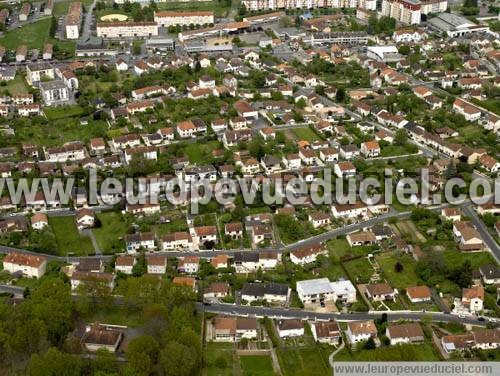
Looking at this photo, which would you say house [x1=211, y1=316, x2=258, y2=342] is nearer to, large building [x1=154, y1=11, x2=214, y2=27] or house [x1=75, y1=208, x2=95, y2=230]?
house [x1=75, y1=208, x2=95, y2=230]

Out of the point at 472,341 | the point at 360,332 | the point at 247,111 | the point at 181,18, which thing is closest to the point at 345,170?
the point at 247,111

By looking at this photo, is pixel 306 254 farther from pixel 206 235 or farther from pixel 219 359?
pixel 219 359

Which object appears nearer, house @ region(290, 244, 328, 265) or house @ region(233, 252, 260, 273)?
house @ region(233, 252, 260, 273)

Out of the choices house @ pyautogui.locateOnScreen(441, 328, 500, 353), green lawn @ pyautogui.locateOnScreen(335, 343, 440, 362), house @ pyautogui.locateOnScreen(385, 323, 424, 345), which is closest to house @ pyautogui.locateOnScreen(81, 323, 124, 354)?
green lawn @ pyautogui.locateOnScreen(335, 343, 440, 362)

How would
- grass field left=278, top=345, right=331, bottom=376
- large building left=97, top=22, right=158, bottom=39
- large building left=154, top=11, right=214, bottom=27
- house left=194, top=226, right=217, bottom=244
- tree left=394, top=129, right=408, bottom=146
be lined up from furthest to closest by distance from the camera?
1. large building left=154, top=11, right=214, bottom=27
2. large building left=97, top=22, right=158, bottom=39
3. tree left=394, top=129, right=408, bottom=146
4. house left=194, top=226, right=217, bottom=244
5. grass field left=278, top=345, right=331, bottom=376

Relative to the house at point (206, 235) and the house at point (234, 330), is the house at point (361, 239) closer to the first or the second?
the house at point (206, 235)

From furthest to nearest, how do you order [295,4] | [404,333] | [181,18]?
[295,4] → [181,18] → [404,333]

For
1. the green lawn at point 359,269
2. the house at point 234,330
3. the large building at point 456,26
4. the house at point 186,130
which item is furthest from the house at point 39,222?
the large building at point 456,26
